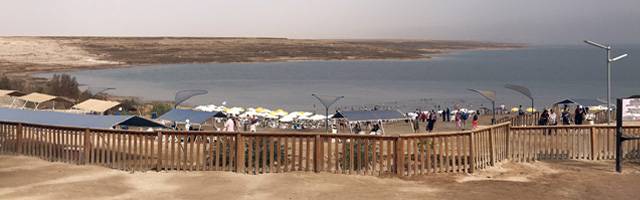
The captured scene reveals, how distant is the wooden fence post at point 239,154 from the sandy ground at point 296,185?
300mm

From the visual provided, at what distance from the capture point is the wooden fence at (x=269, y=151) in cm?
1572

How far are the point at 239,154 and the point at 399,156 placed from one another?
3.27m

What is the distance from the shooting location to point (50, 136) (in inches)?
677

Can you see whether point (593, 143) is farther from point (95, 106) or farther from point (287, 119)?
point (287, 119)

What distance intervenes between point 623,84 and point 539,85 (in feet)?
44.8

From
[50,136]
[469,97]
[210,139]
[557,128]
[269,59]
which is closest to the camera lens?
[210,139]

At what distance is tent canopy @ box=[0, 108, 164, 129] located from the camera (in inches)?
801

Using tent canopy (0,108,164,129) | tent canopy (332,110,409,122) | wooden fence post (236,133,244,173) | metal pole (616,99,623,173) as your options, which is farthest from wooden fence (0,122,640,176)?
tent canopy (332,110,409,122)

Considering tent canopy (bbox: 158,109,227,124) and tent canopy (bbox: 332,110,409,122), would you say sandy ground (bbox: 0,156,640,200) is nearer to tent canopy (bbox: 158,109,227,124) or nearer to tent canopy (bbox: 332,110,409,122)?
tent canopy (bbox: 158,109,227,124)

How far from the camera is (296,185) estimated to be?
14.6 metres

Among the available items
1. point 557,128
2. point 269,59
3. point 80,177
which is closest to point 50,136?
point 80,177

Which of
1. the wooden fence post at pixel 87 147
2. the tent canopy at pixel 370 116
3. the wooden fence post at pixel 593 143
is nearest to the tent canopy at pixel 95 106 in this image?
the tent canopy at pixel 370 116

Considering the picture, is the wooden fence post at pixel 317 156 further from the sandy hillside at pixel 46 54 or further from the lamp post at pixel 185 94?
the sandy hillside at pixel 46 54

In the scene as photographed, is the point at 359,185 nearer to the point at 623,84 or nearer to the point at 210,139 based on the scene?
the point at 210,139
